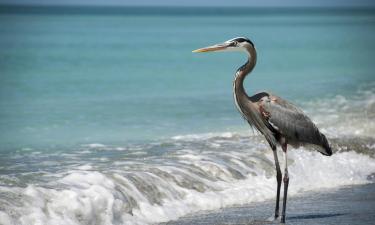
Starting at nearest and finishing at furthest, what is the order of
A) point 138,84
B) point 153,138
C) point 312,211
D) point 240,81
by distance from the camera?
1. point 240,81
2. point 312,211
3. point 153,138
4. point 138,84

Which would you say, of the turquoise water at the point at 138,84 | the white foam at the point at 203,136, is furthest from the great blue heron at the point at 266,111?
the turquoise water at the point at 138,84

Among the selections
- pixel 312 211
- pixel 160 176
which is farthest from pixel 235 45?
pixel 160 176

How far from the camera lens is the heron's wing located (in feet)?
29.5

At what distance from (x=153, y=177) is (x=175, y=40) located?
129ft

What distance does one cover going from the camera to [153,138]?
1423 centimetres

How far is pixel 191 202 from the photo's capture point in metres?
9.65

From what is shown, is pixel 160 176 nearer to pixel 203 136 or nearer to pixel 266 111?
pixel 266 111

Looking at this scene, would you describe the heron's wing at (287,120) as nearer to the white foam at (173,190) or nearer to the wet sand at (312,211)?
the wet sand at (312,211)

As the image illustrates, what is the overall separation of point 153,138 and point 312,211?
212 inches

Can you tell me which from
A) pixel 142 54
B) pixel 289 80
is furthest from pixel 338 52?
pixel 289 80

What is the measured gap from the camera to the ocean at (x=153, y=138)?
29.9 feet

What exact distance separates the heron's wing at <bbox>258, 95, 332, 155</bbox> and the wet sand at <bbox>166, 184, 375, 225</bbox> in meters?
0.73

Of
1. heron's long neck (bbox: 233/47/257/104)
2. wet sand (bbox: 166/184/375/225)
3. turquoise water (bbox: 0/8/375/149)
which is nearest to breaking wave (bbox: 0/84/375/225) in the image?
wet sand (bbox: 166/184/375/225)

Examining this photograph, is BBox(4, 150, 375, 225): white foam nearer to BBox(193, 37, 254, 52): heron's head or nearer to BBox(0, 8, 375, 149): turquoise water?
BBox(193, 37, 254, 52): heron's head
